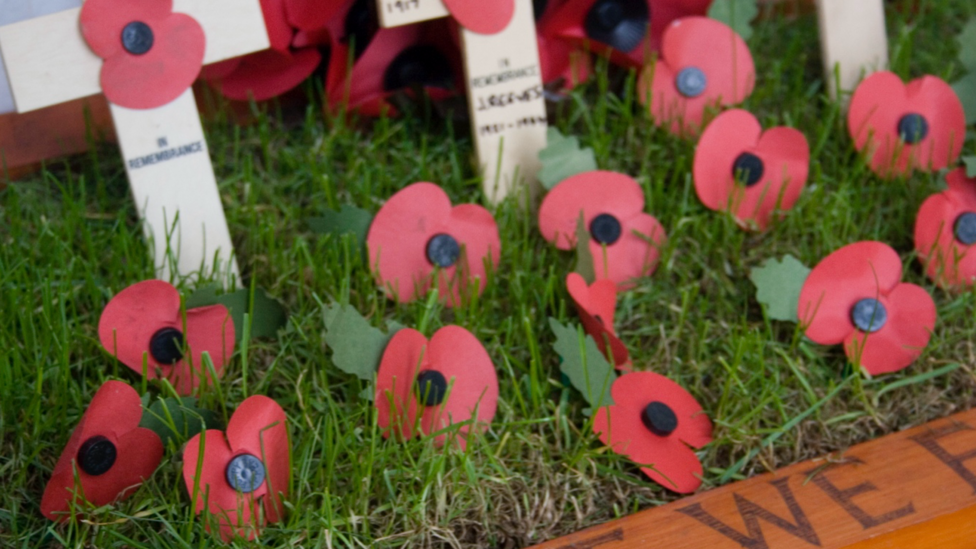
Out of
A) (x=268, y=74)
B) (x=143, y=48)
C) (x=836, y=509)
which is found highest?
(x=143, y=48)

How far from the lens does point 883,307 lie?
1.28 metres

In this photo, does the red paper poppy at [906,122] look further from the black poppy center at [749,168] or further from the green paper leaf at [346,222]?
the green paper leaf at [346,222]

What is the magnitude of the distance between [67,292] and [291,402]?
0.38m

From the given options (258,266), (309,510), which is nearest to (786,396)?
(309,510)

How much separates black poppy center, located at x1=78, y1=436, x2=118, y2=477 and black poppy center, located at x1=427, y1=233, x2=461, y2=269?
→ 0.51m

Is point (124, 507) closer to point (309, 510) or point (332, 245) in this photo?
point (309, 510)

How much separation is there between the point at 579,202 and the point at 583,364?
0.34 meters

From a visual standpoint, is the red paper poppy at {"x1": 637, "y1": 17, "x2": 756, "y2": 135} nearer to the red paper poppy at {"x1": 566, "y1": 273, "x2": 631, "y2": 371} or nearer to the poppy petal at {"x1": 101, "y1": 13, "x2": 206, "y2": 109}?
the red paper poppy at {"x1": 566, "y1": 273, "x2": 631, "y2": 371}

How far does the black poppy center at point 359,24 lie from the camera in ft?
5.16

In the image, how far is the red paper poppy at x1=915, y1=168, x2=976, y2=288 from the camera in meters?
1.36

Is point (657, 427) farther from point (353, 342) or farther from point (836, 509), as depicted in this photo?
point (353, 342)

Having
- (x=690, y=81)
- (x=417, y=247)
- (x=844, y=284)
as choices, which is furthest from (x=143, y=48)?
(x=844, y=284)

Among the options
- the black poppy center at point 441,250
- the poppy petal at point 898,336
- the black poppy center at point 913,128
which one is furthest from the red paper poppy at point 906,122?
the black poppy center at point 441,250

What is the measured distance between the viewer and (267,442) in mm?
1049
